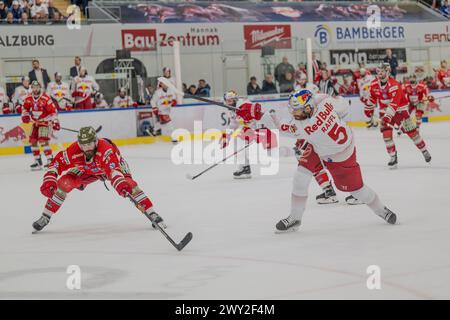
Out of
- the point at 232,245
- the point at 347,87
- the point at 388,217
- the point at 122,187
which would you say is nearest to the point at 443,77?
the point at 347,87

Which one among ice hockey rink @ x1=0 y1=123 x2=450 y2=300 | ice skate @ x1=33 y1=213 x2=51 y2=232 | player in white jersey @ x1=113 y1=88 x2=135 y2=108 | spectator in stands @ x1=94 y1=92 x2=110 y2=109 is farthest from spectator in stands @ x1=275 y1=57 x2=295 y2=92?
ice skate @ x1=33 y1=213 x2=51 y2=232

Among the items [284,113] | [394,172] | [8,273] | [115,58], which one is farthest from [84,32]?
[8,273]

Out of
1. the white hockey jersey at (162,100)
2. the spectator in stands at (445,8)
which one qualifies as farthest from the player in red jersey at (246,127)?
the spectator in stands at (445,8)

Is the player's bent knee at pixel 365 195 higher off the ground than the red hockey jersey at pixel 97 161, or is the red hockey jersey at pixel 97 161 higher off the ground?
the red hockey jersey at pixel 97 161

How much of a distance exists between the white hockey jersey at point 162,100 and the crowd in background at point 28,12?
2.84 metres

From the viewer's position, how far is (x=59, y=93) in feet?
55.2

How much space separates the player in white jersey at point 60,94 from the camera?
16.8 meters

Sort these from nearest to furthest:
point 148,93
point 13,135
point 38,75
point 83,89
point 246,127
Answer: point 246,127
point 13,135
point 38,75
point 83,89
point 148,93

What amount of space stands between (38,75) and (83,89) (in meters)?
0.96

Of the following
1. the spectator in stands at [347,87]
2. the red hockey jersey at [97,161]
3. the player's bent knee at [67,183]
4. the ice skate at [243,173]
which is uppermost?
the red hockey jersey at [97,161]

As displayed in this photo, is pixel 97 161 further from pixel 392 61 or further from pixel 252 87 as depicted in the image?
pixel 392 61

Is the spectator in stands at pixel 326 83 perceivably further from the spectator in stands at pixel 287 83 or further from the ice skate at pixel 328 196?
the ice skate at pixel 328 196

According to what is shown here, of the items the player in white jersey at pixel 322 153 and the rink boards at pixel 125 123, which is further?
the rink boards at pixel 125 123

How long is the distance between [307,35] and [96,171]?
54.6ft
